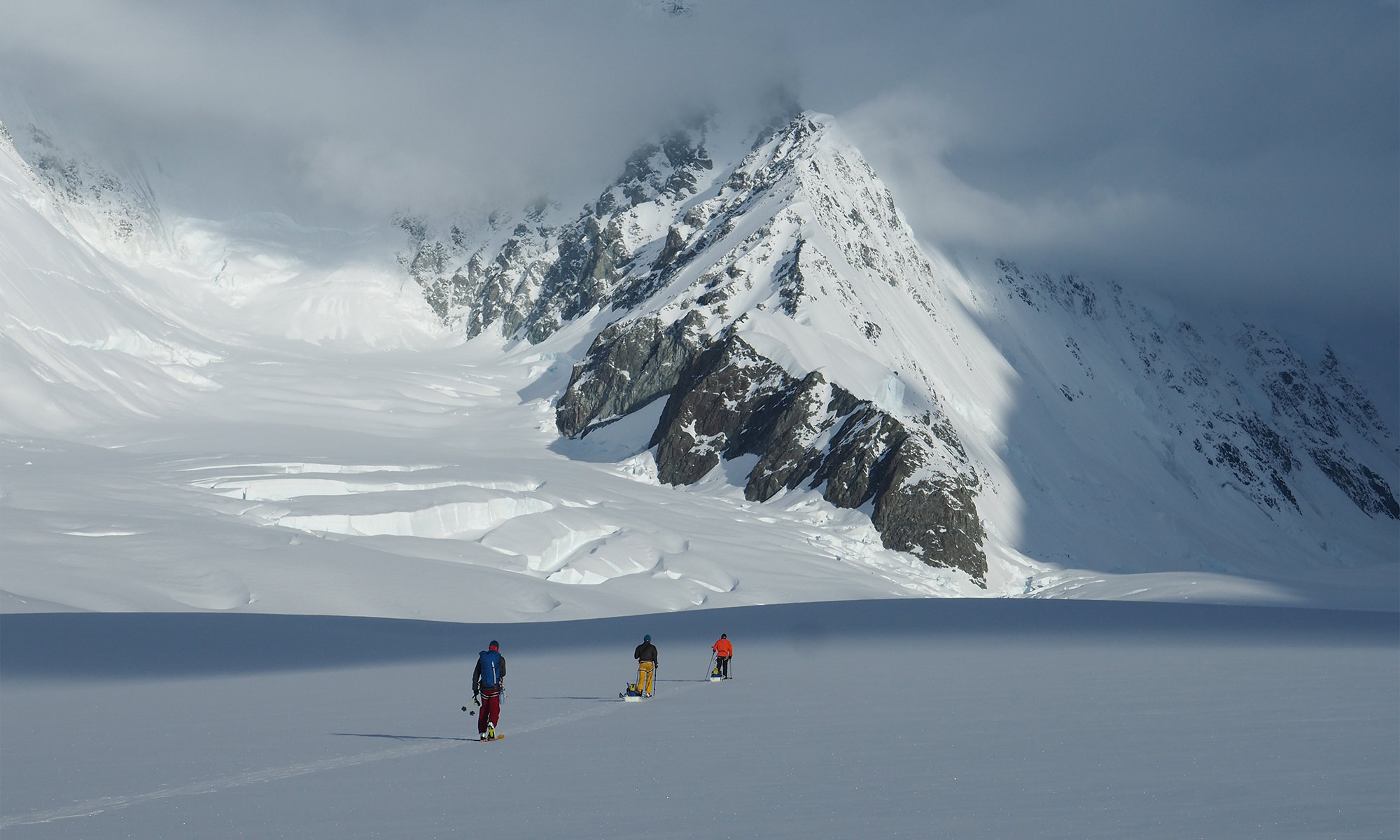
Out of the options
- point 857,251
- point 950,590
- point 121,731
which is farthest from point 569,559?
point 857,251

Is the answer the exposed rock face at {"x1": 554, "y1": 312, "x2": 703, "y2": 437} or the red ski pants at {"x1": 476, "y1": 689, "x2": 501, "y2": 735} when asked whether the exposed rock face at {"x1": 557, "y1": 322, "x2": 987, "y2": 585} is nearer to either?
the exposed rock face at {"x1": 554, "y1": 312, "x2": 703, "y2": 437}

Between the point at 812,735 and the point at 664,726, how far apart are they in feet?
11.0

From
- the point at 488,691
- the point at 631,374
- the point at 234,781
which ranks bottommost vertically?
the point at 234,781

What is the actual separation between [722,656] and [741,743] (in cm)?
1099

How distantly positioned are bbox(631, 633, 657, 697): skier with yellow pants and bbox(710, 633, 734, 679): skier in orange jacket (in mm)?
2840

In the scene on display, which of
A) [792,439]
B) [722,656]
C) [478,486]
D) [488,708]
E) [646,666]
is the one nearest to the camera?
[488,708]

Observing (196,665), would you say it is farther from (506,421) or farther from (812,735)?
(506,421)

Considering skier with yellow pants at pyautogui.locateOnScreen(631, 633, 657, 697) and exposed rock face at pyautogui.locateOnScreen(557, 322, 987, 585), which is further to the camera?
exposed rock face at pyautogui.locateOnScreen(557, 322, 987, 585)

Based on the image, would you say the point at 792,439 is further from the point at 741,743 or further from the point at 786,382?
the point at 741,743

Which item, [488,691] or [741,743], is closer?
[741,743]

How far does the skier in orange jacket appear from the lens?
2906cm

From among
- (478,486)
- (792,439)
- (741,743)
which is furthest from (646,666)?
(792,439)

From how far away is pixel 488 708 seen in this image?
67.1ft

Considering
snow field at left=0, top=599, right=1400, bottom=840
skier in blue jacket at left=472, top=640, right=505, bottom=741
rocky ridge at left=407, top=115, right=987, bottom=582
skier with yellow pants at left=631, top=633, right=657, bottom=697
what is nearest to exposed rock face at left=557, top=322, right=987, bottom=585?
rocky ridge at left=407, top=115, right=987, bottom=582
